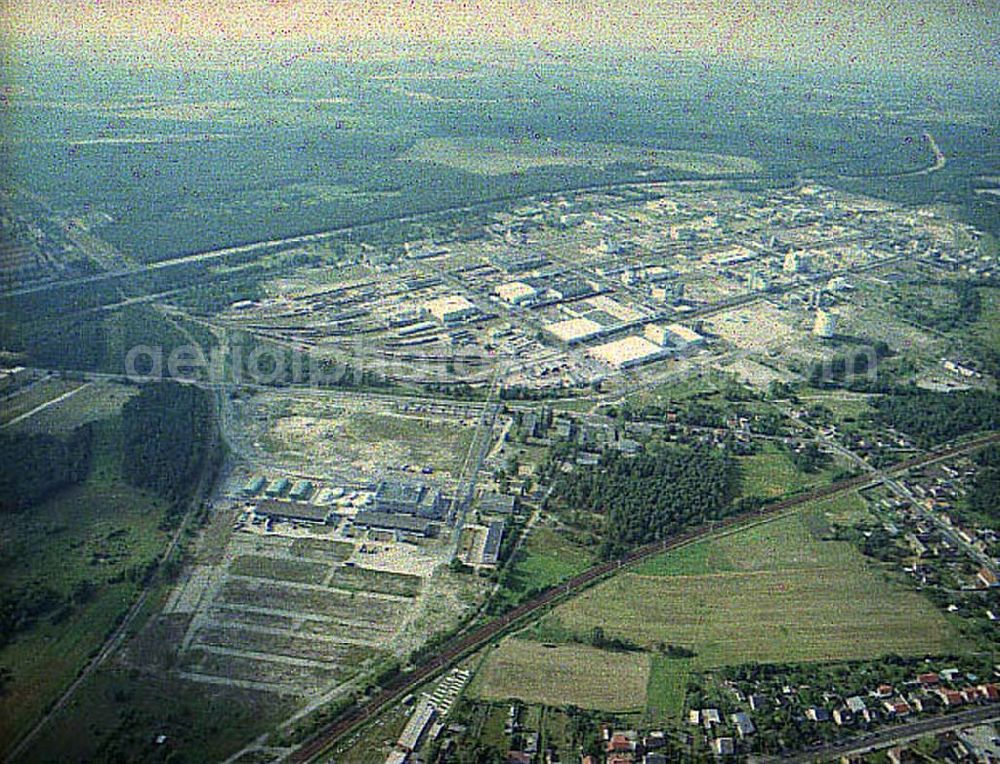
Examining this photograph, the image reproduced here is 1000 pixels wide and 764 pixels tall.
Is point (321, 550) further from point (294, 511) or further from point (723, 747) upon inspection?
point (723, 747)

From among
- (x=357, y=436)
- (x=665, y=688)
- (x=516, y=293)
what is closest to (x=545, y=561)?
(x=665, y=688)

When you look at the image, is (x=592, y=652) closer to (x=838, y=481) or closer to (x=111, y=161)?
(x=838, y=481)

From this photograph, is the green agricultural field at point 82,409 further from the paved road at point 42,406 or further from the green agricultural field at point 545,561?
the green agricultural field at point 545,561

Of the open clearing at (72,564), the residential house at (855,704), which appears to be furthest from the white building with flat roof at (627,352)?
the open clearing at (72,564)

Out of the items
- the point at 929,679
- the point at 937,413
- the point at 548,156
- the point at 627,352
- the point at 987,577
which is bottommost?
the point at 929,679

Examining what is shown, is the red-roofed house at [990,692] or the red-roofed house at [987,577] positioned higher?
the red-roofed house at [987,577]

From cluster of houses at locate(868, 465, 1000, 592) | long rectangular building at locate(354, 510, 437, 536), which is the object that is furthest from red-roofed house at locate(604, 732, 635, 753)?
cluster of houses at locate(868, 465, 1000, 592)
